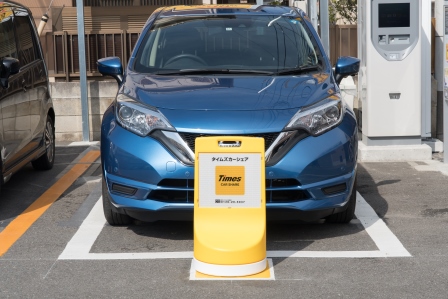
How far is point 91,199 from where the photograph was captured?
26.0 feet

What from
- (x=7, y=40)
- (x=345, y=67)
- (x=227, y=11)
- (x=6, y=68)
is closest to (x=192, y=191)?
(x=345, y=67)

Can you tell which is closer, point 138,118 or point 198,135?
point 198,135

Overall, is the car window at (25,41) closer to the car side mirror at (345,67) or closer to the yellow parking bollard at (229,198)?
the car side mirror at (345,67)

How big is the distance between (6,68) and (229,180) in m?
3.02

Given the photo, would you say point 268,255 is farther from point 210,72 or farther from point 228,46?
point 228,46

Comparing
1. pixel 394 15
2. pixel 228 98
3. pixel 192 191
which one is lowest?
pixel 192 191

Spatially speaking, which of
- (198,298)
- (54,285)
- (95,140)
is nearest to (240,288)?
(198,298)

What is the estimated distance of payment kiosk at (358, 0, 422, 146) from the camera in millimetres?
9773

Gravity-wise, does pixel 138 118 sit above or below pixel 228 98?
below

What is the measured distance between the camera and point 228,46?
23.8ft

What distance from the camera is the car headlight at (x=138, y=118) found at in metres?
6.01

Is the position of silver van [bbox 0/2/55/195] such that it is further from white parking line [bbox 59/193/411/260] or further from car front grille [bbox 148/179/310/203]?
car front grille [bbox 148/179/310/203]

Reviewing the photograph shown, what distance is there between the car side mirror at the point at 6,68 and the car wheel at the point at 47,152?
5.40 ft

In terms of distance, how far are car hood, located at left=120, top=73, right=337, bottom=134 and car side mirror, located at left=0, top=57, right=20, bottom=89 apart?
133 centimetres
